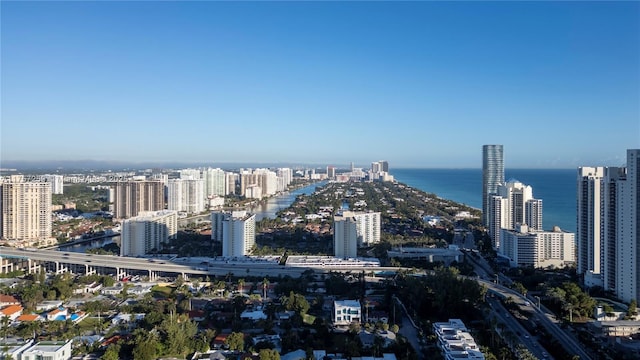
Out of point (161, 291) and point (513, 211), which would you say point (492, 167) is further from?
point (161, 291)

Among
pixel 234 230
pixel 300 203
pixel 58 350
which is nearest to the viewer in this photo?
pixel 58 350

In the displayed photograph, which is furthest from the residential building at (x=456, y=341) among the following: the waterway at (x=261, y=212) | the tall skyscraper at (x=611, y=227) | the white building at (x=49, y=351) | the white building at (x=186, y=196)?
the white building at (x=186, y=196)

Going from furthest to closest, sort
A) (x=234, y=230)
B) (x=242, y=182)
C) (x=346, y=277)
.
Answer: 1. (x=242, y=182)
2. (x=234, y=230)
3. (x=346, y=277)

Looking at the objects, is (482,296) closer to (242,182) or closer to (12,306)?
(12,306)

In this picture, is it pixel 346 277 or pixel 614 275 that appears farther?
pixel 346 277

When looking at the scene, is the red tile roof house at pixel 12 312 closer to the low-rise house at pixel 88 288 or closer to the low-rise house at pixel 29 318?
the low-rise house at pixel 29 318

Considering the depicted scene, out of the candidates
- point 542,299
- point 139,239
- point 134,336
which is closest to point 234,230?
point 139,239
